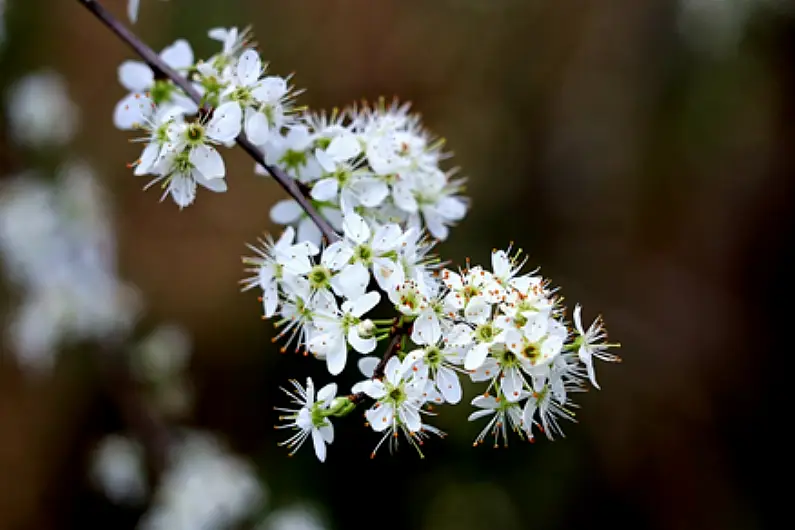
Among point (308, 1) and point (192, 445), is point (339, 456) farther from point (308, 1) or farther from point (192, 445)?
point (308, 1)

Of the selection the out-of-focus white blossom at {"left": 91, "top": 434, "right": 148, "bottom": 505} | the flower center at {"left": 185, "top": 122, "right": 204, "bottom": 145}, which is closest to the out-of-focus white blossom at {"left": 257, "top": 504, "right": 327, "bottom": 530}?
the out-of-focus white blossom at {"left": 91, "top": 434, "right": 148, "bottom": 505}

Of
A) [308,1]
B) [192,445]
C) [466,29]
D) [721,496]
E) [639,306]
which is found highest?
[466,29]

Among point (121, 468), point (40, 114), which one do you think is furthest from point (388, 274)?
point (40, 114)

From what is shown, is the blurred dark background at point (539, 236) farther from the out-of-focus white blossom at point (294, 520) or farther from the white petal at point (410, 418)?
the white petal at point (410, 418)

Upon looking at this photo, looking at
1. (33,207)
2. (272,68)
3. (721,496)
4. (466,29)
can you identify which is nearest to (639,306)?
(721,496)

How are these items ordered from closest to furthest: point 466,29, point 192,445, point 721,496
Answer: point 192,445 → point 721,496 → point 466,29

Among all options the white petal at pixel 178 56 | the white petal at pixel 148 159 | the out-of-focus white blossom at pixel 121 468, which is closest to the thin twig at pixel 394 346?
the white petal at pixel 148 159
